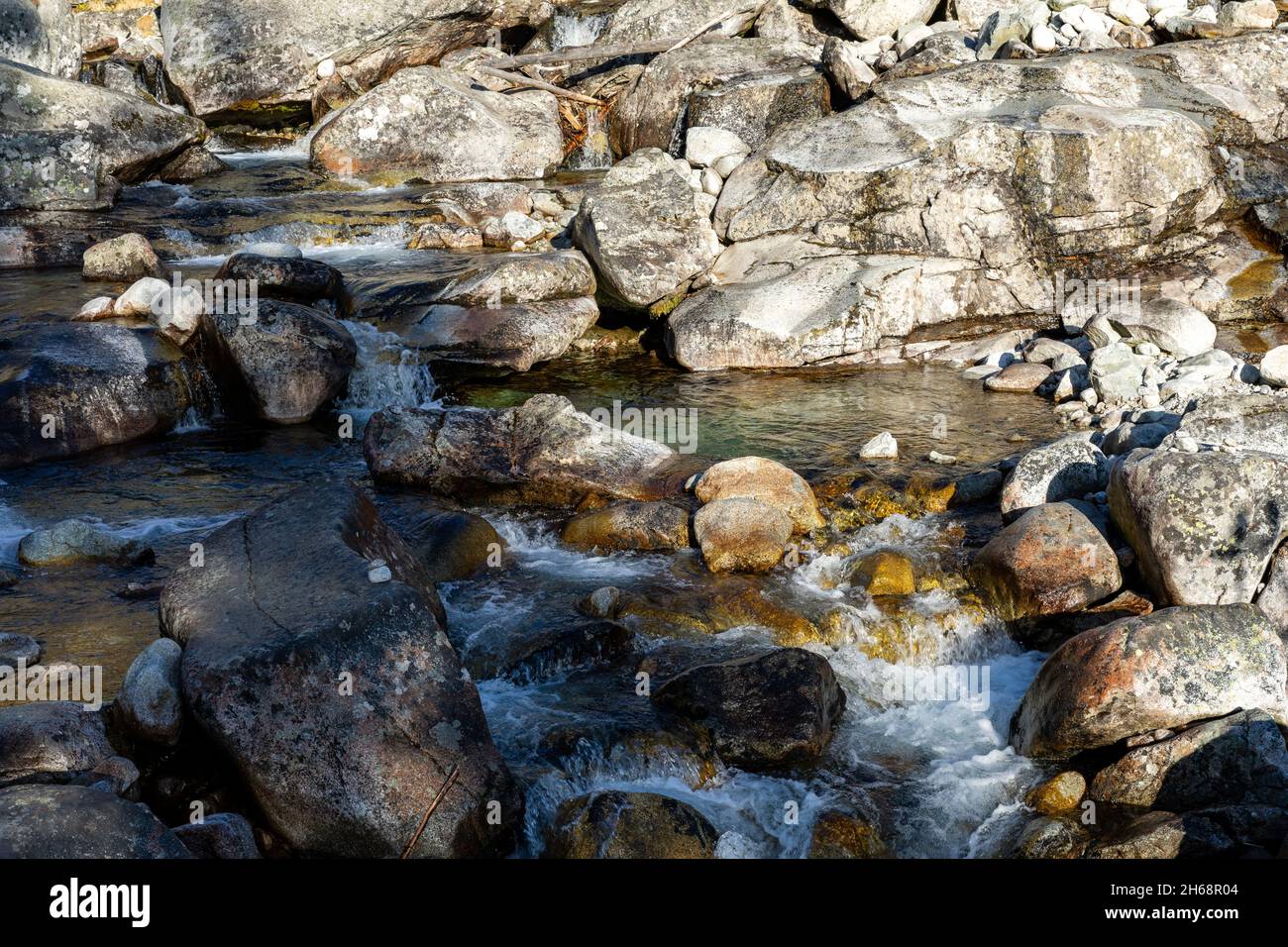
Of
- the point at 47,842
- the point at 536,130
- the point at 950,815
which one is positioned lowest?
the point at 950,815

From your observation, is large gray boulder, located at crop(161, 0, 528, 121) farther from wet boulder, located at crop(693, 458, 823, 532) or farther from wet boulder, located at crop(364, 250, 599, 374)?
wet boulder, located at crop(693, 458, 823, 532)

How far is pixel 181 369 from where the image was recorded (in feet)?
35.4

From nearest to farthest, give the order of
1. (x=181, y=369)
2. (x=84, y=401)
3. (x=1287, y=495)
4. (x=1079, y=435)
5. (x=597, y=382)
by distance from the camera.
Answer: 1. (x=1287, y=495)
2. (x=1079, y=435)
3. (x=84, y=401)
4. (x=181, y=369)
5. (x=597, y=382)

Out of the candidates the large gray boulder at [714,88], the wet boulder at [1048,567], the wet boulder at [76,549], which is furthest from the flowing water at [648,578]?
the large gray boulder at [714,88]

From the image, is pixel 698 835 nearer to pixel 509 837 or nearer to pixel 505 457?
pixel 509 837

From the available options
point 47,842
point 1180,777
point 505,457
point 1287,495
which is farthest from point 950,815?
point 505,457

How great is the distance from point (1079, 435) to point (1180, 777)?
13.0 ft

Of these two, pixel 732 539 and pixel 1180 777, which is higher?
pixel 732 539

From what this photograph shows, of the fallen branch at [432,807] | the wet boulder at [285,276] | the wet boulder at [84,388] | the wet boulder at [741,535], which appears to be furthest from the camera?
the wet boulder at [285,276]

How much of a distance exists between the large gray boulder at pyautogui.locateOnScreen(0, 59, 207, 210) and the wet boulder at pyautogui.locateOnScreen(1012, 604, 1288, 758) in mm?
14224

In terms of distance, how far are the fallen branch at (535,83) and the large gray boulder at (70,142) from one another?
18.0 ft

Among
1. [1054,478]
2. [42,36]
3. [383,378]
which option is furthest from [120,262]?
[1054,478]

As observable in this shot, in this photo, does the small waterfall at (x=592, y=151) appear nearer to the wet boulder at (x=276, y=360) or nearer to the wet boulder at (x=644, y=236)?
the wet boulder at (x=644, y=236)

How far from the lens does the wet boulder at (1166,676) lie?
563 centimetres
